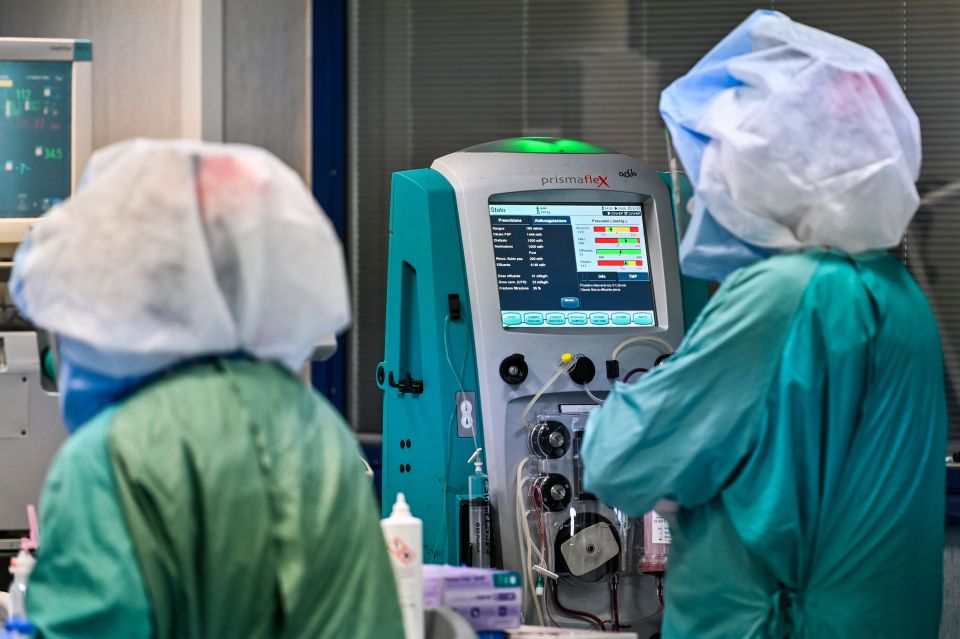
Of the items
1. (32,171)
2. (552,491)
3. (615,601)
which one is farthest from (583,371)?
(32,171)

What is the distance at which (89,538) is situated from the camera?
49.7 inches

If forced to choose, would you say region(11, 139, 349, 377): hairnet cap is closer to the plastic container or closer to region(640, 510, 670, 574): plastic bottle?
the plastic container

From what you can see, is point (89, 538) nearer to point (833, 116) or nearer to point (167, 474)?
point (167, 474)

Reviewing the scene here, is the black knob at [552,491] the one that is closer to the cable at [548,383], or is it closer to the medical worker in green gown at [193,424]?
the cable at [548,383]

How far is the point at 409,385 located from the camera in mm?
3088

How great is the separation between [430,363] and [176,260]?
1.71 meters

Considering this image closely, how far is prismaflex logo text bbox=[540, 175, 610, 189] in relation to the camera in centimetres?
312

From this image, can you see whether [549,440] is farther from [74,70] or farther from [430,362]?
[74,70]

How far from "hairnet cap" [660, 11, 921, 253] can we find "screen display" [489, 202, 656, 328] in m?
0.98

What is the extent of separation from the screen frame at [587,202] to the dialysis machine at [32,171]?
1044mm

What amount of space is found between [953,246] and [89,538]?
346 cm

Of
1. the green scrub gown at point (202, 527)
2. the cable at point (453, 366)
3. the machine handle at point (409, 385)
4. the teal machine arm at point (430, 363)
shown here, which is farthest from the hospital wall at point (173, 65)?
the green scrub gown at point (202, 527)

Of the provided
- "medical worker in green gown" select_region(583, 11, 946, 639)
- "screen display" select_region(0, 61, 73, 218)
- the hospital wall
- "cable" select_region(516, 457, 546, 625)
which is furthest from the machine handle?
the hospital wall

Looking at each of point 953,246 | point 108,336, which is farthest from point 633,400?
point 953,246
